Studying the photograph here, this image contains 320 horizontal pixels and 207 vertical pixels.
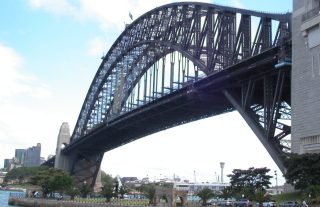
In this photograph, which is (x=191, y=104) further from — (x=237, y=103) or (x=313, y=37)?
(x=313, y=37)

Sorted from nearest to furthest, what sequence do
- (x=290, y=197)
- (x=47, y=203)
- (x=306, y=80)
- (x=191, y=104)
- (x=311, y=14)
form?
(x=306, y=80) < (x=290, y=197) < (x=311, y=14) < (x=191, y=104) < (x=47, y=203)

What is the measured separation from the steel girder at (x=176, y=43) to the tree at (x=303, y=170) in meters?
13.9

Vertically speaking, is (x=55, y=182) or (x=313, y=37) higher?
(x=313, y=37)

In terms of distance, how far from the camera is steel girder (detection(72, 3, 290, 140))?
58.7m

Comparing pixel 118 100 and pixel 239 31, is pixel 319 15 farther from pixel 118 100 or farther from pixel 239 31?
pixel 118 100

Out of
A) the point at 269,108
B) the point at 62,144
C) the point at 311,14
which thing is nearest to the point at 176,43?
the point at 269,108

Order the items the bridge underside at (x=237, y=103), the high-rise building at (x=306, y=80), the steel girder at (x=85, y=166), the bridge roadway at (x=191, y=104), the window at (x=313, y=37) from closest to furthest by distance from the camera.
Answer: the high-rise building at (x=306, y=80)
the window at (x=313, y=37)
the bridge underside at (x=237, y=103)
the bridge roadway at (x=191, y=104)
the steel girder at (x=85, y=166)

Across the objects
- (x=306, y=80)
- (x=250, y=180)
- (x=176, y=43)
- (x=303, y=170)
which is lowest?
(x=303, y=170)

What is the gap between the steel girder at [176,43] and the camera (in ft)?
193

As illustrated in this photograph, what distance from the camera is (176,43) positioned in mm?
80125

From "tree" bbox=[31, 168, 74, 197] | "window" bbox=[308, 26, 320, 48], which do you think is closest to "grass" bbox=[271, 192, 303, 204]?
"window" bbox=[308, 26, 320, 48]

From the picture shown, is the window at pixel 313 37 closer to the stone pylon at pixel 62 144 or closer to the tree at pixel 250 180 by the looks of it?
the tree at pixel 250 180

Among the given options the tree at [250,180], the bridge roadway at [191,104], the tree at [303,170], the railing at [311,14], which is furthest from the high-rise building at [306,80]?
the tree at [250,180]

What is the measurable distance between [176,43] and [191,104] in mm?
13787
